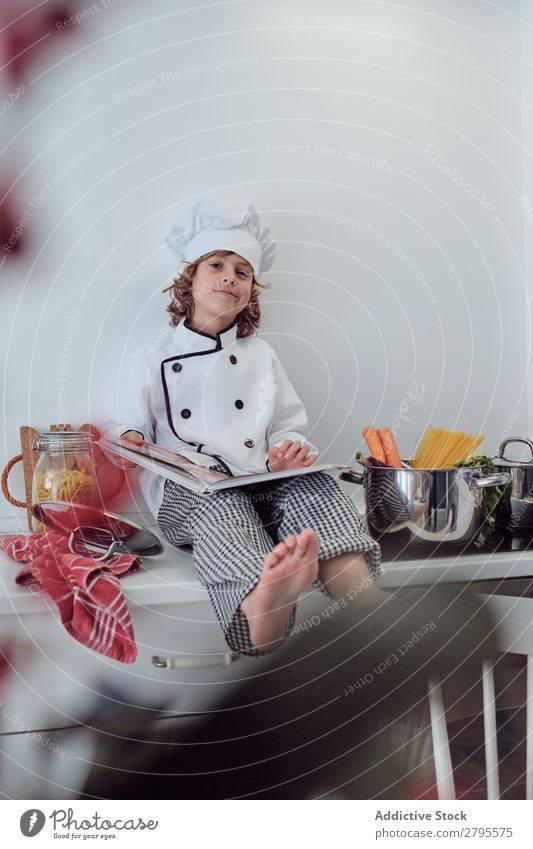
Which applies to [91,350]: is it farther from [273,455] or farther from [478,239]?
[478,239]

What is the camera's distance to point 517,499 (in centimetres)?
93

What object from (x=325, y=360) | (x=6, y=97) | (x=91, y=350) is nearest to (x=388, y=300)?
(x=325, y=360)

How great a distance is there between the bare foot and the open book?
10 cm

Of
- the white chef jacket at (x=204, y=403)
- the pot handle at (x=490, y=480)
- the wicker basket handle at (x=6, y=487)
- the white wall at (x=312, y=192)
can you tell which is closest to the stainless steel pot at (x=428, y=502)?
the pot handle at (x=490, y=480)

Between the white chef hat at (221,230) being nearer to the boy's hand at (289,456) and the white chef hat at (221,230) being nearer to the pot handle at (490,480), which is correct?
the boy's hand at (289,456)

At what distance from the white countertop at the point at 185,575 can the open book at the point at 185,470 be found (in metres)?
0.09

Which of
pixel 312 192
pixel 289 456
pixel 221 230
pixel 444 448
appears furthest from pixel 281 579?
pixel 312 192

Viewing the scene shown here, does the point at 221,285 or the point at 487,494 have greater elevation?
the point at 221,285

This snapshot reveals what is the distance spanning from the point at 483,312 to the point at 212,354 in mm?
421

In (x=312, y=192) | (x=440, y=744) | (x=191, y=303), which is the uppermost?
(x=312, y=192)

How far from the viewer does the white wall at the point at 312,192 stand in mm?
943

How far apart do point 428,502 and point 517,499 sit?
166 mm

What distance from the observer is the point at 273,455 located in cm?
87

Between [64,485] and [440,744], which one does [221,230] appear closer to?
[64,485]
